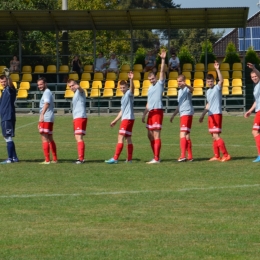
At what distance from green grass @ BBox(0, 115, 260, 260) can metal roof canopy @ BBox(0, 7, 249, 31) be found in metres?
16.8

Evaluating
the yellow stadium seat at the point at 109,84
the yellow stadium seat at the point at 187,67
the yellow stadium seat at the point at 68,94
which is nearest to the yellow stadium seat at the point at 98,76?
the yellow stadium seat at the point at 109,84

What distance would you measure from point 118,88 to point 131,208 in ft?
78.6

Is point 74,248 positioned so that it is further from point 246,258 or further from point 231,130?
point 231,130

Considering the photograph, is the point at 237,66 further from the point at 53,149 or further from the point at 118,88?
the point at 53,149

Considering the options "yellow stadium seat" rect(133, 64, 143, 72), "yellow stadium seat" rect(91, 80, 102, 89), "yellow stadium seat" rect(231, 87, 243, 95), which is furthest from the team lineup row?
"yellow stadium seat" rect(133, 64, 143, 72)

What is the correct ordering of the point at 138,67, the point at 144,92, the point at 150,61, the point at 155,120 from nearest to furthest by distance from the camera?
the point at 155,120, the point at 144,92, the point at 150,61, the point at 138,67

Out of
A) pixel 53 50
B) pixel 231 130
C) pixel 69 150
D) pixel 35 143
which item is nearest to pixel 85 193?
pixel 69 150

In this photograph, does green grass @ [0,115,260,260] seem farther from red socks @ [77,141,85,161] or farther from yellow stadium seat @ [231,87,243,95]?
yellow stadium seat @ [231,87,243,95]

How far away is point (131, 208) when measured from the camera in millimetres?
10891

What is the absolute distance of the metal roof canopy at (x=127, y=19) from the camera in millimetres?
35031

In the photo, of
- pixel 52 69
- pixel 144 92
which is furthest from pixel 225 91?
pixel 52 69

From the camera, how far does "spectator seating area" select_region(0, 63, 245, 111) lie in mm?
34250

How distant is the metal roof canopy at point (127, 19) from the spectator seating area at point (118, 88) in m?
1.91

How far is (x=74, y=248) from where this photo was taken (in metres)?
8.48
